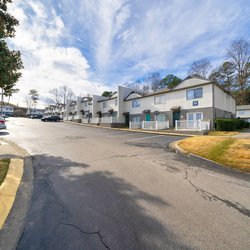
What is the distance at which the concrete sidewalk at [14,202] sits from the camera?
237 centimetres

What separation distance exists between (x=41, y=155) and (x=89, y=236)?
586cm

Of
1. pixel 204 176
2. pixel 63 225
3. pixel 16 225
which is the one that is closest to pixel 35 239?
pixel 63 225

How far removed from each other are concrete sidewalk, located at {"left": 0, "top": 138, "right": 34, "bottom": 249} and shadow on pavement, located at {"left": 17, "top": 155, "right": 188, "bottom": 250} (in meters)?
0.13

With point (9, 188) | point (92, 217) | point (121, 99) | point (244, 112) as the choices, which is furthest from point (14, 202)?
point (244, 112)

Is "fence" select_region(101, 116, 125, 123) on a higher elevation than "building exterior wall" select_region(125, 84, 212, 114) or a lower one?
lower

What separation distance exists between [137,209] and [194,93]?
19.5m

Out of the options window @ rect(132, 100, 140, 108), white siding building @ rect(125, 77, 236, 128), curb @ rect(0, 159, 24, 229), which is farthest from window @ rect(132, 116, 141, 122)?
curb @ rect(0, 159, 24, 229)

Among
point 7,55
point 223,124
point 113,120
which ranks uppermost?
point 7,55

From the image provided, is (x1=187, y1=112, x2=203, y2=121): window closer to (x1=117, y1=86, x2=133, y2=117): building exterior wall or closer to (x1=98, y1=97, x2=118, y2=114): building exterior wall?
(x1=117, y1=86, x2=133, y2=117): building exterior wall

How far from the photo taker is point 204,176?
4.89m

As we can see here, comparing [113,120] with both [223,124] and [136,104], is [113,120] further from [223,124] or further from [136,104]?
[223,124]

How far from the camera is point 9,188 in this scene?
3.78 m

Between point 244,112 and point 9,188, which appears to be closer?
point 9,188

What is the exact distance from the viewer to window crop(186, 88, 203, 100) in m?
19.0
